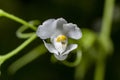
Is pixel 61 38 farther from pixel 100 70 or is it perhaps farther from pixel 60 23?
pixel 100 70

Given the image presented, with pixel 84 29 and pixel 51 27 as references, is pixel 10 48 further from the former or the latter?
pixel 51 27

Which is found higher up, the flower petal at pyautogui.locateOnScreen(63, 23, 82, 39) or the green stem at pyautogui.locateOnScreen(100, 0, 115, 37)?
the flower petal at pyautogui.locateOnScreen(63, 23, 82, 39)

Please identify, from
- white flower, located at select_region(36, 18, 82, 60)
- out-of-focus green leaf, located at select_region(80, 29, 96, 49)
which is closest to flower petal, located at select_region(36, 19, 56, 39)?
white flower, located at select_region(36, 18, 82, 60)

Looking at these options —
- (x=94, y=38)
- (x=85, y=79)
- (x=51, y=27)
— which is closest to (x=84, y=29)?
(x=94, y=38)

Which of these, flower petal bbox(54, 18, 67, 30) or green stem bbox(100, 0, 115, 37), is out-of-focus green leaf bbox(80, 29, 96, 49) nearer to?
green stem bbox(100, 0, 115, 37)

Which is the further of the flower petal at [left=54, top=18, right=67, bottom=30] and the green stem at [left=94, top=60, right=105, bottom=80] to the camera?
the green stem at [left=94, top=60, right=105, bottom=80]

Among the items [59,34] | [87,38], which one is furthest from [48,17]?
[59,34]
